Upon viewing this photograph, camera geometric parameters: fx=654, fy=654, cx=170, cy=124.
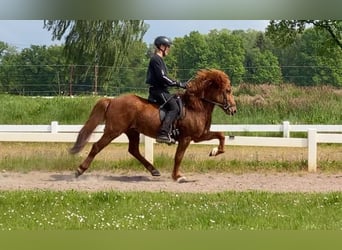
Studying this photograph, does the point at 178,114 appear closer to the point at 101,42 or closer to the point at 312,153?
the point at 101,42

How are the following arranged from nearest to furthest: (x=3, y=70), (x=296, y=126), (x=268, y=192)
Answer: (x=268, y=192), (x=3, y=70), (x=296, y=126)

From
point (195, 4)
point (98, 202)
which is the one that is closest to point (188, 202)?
point (98, 202)

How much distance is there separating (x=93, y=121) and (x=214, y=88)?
1281mm

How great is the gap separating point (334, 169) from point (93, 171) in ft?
8.91

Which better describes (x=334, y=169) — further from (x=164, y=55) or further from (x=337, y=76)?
(x=164, y=55)

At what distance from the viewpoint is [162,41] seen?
6.32 meters

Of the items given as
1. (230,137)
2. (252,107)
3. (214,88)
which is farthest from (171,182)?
(252,107)

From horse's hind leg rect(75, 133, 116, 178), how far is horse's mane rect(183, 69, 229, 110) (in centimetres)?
88

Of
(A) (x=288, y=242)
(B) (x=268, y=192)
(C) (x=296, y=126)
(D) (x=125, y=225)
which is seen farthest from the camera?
(C) (x=296, y=126)

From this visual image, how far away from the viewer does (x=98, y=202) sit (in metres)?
5.53

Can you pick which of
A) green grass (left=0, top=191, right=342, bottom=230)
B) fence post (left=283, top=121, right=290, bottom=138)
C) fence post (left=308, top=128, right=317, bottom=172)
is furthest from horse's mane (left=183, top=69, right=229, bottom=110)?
fence post (left=308, top=128, right=317, bottom=172)

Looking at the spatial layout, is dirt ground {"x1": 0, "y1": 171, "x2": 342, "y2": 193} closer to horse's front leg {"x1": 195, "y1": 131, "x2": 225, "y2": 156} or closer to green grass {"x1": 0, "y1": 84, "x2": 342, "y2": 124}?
horse's front leg {"x1": 195, "y1": 131, "x2": 225, "y2": 156}

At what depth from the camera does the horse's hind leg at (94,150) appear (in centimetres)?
670

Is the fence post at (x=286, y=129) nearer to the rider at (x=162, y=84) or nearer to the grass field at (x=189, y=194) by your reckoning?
the grass field at (x=189, y=194)
